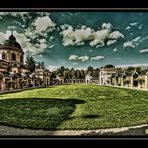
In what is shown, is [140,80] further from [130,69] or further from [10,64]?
[10,64]

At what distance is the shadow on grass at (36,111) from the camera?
3.27 m

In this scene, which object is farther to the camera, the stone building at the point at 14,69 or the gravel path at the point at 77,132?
the stone building at the point at 14,69

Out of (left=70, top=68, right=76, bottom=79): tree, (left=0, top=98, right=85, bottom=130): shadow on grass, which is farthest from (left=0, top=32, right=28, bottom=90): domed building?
(left=70, top=68, right=76, bottom=79): tree

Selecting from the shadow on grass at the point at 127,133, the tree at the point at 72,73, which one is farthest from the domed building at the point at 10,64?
the shadow on grass at the point at 127,133

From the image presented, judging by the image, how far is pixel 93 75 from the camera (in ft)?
11.7

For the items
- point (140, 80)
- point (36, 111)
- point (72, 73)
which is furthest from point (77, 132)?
point (140, 80)

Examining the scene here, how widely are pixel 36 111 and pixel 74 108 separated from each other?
1.51 feet

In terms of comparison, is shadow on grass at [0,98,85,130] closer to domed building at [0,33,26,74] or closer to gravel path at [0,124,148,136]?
gravel path at [0,124,148,136]

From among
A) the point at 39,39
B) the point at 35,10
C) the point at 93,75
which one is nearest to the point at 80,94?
the point at 93,75

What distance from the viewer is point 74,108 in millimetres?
3330

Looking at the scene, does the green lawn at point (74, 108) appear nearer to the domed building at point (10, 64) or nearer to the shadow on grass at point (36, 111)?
the shadow on grass at point (36, 111)

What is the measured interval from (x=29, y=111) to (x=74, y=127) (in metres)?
0.58

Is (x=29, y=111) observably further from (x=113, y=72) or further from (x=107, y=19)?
(x=107, y=19)

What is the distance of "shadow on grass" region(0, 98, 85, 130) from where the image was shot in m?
3.27
